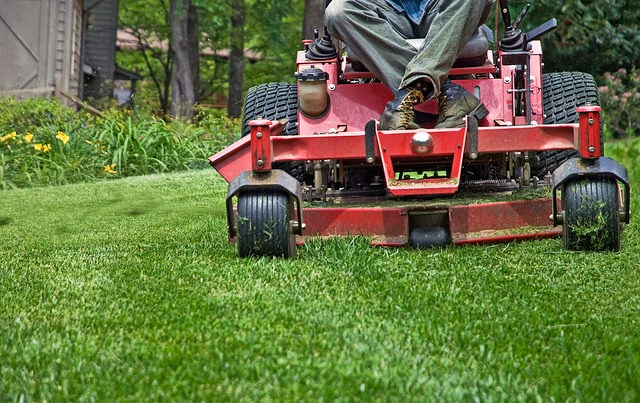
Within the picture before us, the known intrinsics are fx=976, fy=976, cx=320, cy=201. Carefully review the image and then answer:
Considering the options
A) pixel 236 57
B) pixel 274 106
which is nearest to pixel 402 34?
pixel 274 106

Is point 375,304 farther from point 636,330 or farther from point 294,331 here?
point 636,330

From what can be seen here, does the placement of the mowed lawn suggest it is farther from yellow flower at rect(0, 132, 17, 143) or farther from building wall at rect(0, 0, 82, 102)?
building wall at rect(0, 0, 82, 102)

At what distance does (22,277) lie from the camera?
330cm

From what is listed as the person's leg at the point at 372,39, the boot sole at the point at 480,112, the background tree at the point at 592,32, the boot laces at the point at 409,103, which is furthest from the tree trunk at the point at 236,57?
the boot laces at the point at 409,103

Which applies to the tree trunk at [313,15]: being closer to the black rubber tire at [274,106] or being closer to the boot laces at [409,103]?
the black rubber tire at [274,106]

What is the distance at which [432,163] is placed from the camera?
4254 millimetres

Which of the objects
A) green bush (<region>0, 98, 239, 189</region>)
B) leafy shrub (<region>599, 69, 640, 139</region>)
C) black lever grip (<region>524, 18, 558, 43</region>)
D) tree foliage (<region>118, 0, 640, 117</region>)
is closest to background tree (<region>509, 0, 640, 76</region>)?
tree foliage (<region>118, 0, 640, 117</region>)

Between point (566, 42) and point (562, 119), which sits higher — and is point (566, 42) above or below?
above

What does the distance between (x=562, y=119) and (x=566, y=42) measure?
9.18 m

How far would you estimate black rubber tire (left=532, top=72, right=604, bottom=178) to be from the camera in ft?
15.1

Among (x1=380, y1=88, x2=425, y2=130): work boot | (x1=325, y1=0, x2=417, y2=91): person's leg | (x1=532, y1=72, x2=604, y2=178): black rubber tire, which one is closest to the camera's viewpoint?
(x1=380, y1=88, x2=425, y2=130): work boot

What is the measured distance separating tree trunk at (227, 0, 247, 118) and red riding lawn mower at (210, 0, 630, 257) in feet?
55.2

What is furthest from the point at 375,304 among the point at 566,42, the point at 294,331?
the point at 566,42

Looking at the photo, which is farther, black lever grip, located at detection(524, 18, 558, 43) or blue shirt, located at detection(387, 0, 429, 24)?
blue shirt, located at detection(387, 0, 429, 24)
